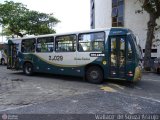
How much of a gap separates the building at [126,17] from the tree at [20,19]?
9991 mm

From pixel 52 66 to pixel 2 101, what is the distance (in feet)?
22.4

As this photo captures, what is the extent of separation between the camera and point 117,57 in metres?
11.9

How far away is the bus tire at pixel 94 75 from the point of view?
12617 mm

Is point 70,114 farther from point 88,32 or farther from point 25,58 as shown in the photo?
point 25,58

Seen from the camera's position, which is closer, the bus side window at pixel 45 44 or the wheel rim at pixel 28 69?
the bus side window at pixel 45 44

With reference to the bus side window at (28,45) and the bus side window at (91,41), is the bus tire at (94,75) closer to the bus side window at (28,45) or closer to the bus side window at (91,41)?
the bus side window at (91,41)

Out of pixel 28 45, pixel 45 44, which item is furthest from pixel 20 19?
pixel 45 44

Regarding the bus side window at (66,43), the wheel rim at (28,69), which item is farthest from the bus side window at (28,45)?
the bus side window at (66,43)

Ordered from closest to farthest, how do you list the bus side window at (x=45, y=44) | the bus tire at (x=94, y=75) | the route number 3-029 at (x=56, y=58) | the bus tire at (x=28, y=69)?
the bus tire at (x=94, y=75) < the route number 3-029 at (x=56, y=58) < the bus side window at (x=45, y=44) < the bus tire at (x=28, y=69)

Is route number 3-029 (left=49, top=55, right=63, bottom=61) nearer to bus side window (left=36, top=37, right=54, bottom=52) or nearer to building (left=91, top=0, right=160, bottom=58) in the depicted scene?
bus side window (left=36, top=37, right=54, bottom=52)

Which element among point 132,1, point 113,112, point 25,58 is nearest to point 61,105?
point 113,112

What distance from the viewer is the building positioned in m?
28.2

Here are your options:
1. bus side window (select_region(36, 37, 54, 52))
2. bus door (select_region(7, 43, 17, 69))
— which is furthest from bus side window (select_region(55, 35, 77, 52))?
bus door (select_region(7, 43, 17, 69))

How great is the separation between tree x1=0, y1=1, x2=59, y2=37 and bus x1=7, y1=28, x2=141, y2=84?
A: 20.1 m
